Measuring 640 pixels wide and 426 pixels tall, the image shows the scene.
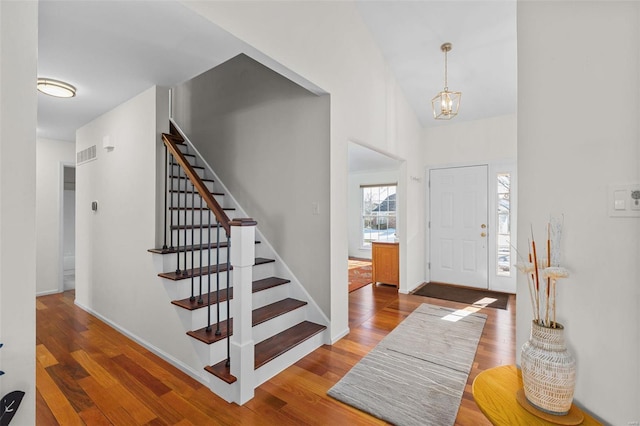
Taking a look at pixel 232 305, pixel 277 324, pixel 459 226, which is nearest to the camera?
pixel 232 305

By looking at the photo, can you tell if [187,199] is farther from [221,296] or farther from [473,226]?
[473,226]

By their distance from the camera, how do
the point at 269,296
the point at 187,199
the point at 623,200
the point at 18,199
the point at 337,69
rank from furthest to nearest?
the point at 187,199, the point at 337,69, the point at 269,296, the point at 18,199, the point at 623,200

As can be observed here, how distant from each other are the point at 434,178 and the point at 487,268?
1703mm

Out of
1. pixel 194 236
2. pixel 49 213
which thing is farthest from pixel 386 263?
pixel 49 213

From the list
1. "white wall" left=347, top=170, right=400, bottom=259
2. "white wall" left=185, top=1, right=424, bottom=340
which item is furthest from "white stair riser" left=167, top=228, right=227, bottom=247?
"white wall" left=347, top=170, right=400, bottom=259

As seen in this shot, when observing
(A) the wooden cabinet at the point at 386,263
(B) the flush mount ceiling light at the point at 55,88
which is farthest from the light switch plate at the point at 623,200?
(A) the wooden cabinet at the point at 386,263

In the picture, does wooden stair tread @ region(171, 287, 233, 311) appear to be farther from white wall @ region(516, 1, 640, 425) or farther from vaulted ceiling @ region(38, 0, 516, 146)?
white wall @ region(516, 1, 640, 425)

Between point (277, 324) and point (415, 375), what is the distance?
3.91 ft

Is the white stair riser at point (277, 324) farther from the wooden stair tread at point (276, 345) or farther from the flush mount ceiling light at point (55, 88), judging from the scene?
the flush mount ceiling light at point (55, 88)

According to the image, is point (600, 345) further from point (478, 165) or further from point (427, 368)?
point (478, 165)

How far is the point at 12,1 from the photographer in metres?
1.06

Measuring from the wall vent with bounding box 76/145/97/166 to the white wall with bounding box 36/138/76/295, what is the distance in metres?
1.36

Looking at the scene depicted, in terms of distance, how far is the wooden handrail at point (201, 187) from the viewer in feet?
6.88

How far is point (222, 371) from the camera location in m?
2.01
